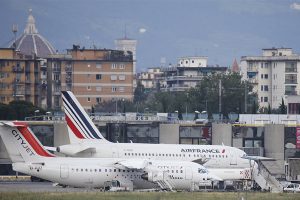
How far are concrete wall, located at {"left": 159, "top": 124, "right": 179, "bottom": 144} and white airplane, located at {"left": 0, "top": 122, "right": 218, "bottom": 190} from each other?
31.0m

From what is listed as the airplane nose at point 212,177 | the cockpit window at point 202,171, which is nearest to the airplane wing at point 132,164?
the cockpit window at point 202,171

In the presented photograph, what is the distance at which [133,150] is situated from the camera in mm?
102250

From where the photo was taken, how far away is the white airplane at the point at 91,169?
8919 cm

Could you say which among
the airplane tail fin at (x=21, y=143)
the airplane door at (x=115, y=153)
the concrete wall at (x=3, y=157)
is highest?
the airplane tail fin at (x=21, y=143)

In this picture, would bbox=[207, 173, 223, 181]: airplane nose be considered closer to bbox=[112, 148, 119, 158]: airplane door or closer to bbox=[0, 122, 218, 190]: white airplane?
bbox=[0, 122, 218, 190]: white airplane

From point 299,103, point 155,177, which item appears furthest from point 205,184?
point 299,103

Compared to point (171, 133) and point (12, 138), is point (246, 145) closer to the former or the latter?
point (171, 133)

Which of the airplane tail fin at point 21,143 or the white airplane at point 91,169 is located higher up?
the airplane tail fin at point 21,143

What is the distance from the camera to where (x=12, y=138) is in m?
90.8

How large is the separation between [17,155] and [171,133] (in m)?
35.1

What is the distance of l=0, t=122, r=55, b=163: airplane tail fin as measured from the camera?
295 ft

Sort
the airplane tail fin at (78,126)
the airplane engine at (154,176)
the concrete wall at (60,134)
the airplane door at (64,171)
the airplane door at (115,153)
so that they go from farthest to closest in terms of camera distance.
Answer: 1. the concrete wall at (60,134)
2. the airplane tail fin at (78,126)
3. the airplane door at (115,153)
4. the airplane engine at (154,176)
5. the airplane door at (64,171)

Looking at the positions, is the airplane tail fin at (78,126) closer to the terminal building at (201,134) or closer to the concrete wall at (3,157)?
the concrete wall at (3,157)

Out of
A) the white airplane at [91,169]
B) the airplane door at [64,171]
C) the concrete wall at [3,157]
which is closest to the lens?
the airplane door at [64,171]
